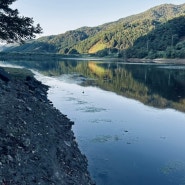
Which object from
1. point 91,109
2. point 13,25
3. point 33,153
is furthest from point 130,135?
point 13,25

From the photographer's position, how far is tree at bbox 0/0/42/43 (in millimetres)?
51812

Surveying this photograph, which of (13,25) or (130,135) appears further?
(13,25)

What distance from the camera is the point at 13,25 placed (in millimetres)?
52594

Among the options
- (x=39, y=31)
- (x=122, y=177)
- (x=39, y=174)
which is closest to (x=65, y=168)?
(x=39, y=174)

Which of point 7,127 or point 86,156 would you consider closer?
point 7,127

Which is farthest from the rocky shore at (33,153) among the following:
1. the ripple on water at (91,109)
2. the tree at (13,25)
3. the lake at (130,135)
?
the tree at (13,25)

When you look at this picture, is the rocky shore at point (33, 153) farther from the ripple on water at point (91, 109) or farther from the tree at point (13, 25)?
the tree at point (13, 25)

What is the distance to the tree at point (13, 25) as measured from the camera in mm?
51812

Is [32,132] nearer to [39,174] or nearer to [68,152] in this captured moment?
[68,152]

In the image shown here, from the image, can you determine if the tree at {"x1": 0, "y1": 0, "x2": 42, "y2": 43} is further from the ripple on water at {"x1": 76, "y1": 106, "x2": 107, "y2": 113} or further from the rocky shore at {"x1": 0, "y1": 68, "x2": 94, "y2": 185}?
the rocky shore at {"x1": 0, "y1": 68, "x2": 94, "y2": 185}

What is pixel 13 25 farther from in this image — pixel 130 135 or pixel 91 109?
pixel 130 135

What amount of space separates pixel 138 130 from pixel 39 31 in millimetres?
30490

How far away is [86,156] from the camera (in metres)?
24.9

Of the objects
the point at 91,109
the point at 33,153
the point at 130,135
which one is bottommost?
the point at 91,109
